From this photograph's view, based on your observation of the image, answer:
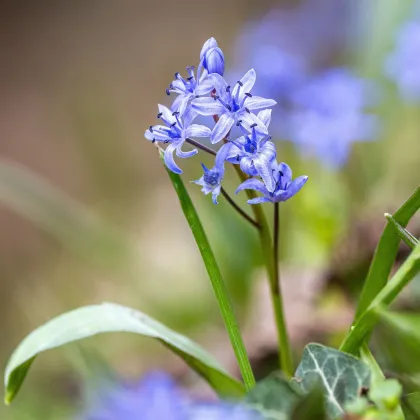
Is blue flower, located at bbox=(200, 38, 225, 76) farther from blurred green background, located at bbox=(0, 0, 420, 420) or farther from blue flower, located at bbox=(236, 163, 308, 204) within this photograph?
blurred green background, located at bbox=(0, 0, 420, 420)

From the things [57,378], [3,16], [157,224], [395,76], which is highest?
[3,16]

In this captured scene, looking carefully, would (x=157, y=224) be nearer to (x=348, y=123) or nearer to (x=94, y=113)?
(x=94, y=113)

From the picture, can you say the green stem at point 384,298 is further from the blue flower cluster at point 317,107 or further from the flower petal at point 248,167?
the blue flower cluster at point 317,107

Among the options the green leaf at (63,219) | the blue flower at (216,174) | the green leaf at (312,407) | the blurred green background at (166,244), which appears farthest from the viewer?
the green leaf at (63,219)

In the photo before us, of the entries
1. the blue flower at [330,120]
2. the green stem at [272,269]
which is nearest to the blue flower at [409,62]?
the blue flower at [330,120]

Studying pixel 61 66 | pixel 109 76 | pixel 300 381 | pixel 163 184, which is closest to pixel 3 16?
pixel 61 66
